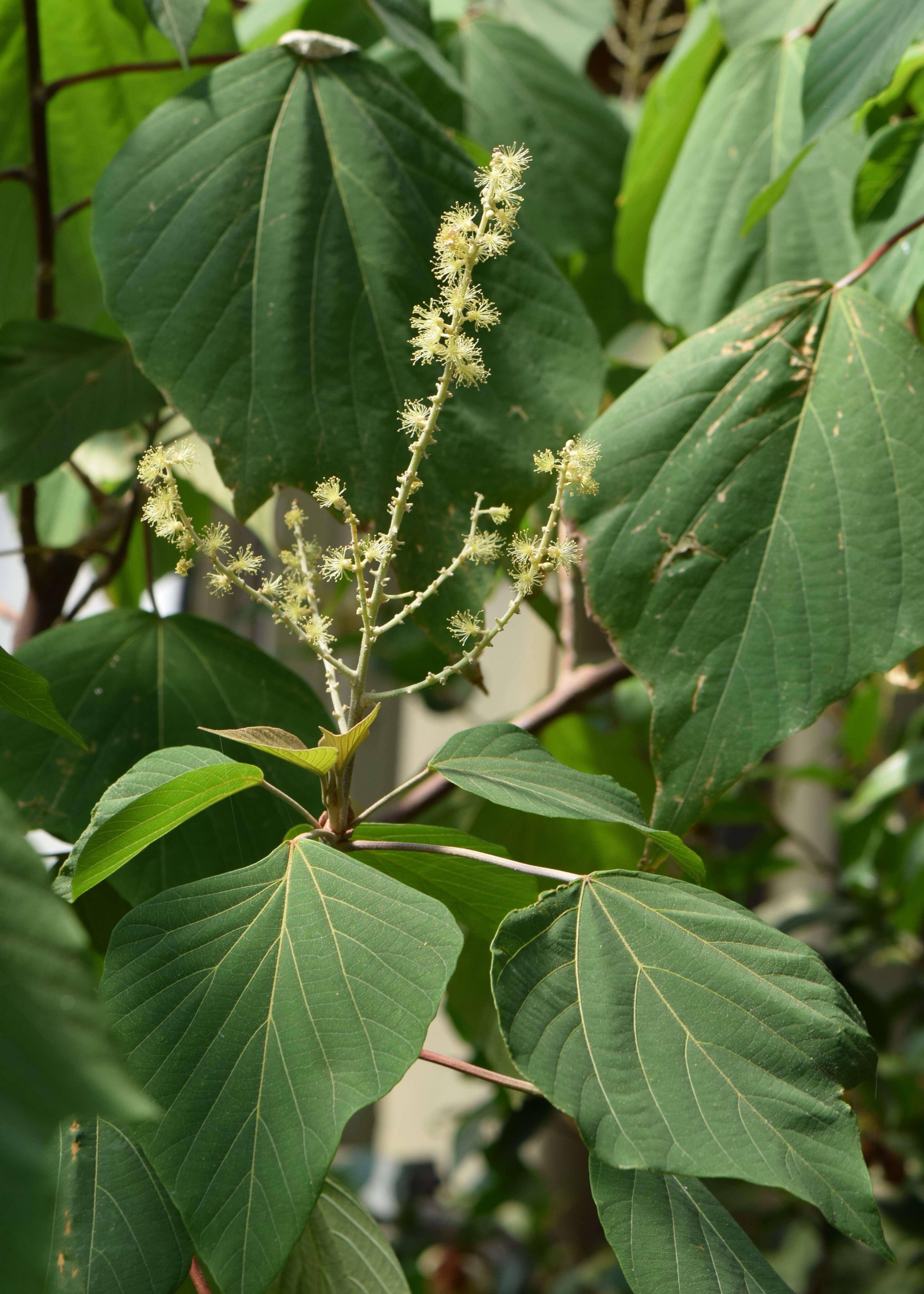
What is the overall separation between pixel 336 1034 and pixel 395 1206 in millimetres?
1316

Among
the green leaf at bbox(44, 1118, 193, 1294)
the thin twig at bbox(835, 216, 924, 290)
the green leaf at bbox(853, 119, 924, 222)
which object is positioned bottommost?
the green leaf at bbox(44, 1118, 193, 1294)

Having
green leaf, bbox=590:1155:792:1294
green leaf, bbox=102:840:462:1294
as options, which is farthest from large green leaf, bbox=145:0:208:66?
green leaf, bbox=590:1155:792:1294

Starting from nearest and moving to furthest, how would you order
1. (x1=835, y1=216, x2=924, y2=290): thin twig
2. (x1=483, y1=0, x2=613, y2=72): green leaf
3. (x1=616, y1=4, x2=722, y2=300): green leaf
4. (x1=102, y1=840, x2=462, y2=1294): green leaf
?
1. (x1=102, y1=840, x2=462, y2=1294): green leaf
2. (x1=835, y1=216, x2=924, y2=290): thin twig
3. (x1=616, y1=4, x2=722, y2=300): green leaf
4. (x1=483, y1=0, x2=613, y2=72): green leaf

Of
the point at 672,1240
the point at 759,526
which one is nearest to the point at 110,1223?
the point at 672,1240

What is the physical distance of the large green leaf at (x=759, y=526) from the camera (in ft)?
1.25

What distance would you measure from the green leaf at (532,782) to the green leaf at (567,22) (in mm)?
680

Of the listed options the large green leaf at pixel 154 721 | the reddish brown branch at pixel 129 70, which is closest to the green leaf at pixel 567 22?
the reddish brown branch at pixel 129 70

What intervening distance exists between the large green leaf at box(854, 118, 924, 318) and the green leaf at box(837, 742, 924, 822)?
47 centimetres

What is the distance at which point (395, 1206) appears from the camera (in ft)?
4.49

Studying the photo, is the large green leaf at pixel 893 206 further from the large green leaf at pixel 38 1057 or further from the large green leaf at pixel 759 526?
the large green leaf at pixel 38 1057

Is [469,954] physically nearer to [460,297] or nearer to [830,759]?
[460,297]

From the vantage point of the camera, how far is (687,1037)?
0.26 metres

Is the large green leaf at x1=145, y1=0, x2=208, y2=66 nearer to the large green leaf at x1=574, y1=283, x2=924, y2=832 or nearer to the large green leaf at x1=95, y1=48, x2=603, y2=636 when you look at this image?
the large green leaf at x1=95, y1=48, x2=603, y2=636

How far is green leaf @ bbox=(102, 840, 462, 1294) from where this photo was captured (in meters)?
0.22
